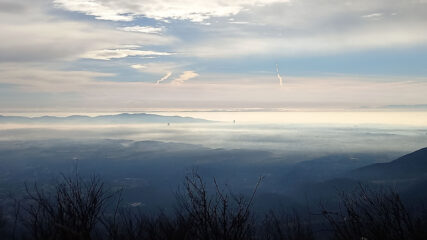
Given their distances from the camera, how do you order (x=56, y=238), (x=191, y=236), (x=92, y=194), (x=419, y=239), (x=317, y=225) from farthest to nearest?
1. (x=317, y=225)
2. (x=191, y=236)
3. (x=92, y=194)
4. (x=56, y=238)
5. (x=419, y=239)

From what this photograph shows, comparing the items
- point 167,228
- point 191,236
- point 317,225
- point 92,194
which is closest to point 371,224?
point 191,236

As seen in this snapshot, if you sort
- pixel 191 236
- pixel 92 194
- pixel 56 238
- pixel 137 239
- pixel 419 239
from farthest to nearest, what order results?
1. pixel 137 239
2. pixel 191 236
3. pixel 92 194
4. pixel 56 238
5. pixel 419 239

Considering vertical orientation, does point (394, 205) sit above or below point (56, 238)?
above

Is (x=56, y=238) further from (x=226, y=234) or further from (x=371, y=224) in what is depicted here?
(x=371, y=224)

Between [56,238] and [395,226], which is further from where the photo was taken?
[56,238]

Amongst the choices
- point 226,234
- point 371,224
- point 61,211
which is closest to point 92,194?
point 61,211

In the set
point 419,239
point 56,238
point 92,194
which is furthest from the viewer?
point 92,194

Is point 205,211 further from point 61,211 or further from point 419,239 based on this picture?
point 419,239

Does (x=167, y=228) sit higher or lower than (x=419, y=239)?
lower

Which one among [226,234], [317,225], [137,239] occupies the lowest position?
[317,225]
